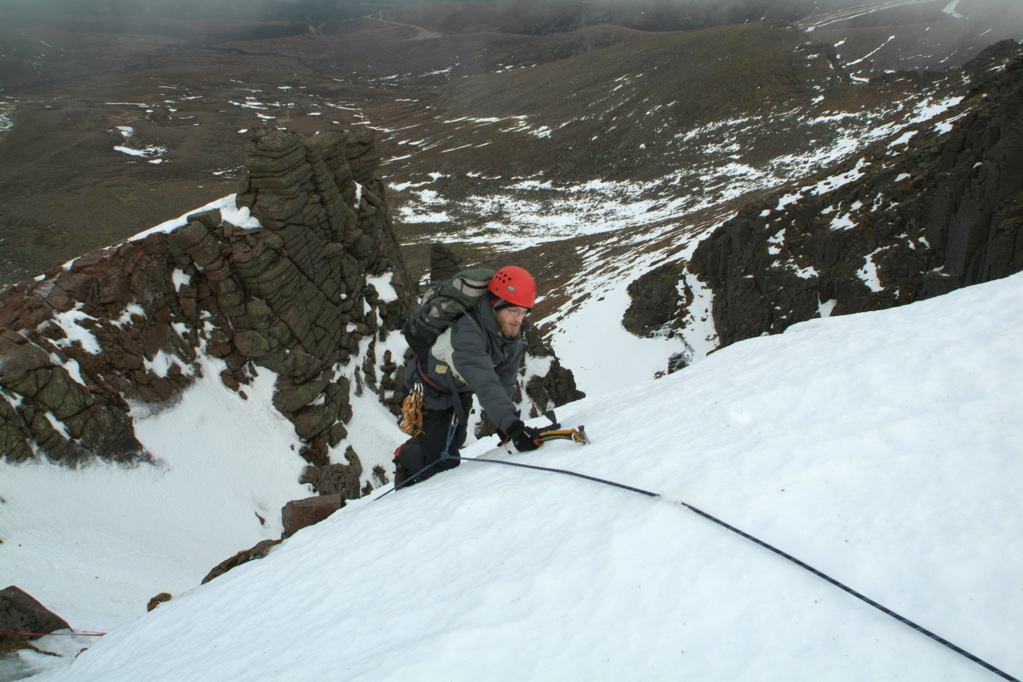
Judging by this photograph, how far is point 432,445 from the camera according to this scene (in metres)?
7.96

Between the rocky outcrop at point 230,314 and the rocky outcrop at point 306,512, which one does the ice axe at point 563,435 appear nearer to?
the rocky outcrop at point 306,512

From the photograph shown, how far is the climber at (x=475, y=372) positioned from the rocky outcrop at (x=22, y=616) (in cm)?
496

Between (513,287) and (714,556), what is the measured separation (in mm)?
3590

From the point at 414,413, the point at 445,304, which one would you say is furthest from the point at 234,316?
the point at 445,304

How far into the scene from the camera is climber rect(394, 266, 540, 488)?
250 inches

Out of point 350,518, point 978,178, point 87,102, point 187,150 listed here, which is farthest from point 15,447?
point 87,102

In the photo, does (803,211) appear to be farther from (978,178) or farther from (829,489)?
(829,489)

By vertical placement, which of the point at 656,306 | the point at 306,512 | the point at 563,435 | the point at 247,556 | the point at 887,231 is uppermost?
the point at 563,435

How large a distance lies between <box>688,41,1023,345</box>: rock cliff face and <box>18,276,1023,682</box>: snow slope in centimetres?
2431

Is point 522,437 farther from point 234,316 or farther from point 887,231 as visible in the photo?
point 887,231

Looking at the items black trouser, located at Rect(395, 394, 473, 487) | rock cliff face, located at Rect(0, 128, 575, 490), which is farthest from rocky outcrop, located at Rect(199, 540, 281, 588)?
rock cliff face, located at Rect(0, 128, 575, 490)

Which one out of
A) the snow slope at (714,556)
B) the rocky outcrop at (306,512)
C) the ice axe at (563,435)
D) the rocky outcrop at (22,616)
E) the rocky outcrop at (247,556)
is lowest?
the rocky outcrop at (306,512)

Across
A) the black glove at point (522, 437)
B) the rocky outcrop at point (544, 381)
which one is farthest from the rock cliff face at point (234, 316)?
the black glove at point (522, 437)

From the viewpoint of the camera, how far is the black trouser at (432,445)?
313 inches
